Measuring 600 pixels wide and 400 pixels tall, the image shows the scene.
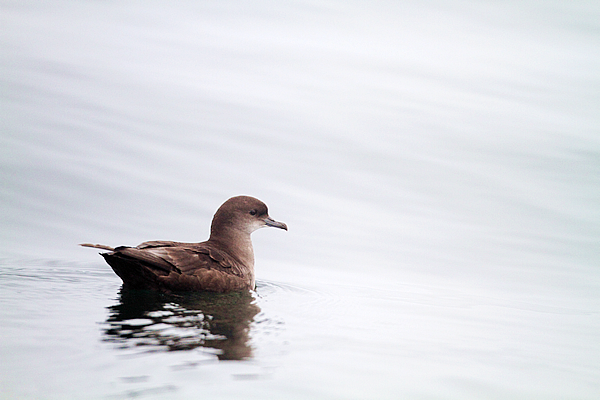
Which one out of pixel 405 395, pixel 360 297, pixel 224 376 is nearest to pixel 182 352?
pixel 224 376

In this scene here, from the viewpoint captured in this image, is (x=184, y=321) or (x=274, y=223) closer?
(x=184, y=321)

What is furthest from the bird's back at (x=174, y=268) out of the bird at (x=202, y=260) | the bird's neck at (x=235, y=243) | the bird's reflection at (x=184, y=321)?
the bird's neck at (x=235, y=243)

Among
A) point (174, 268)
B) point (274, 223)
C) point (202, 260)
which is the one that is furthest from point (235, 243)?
point (174, 268)

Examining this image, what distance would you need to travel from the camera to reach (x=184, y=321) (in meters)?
5.18

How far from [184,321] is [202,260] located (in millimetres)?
1544

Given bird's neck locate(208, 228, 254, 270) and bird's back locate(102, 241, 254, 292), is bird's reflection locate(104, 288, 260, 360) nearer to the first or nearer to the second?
bird's back locate(102, 241, 254, 292)

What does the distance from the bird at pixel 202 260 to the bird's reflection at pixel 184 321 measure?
122 millimetres

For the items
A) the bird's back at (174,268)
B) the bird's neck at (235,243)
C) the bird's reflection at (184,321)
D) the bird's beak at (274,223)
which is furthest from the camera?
the bird's beak at (274,223)

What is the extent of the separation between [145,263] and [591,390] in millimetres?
3892

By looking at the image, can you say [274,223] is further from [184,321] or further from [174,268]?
[184,321]

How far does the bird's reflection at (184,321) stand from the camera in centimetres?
445

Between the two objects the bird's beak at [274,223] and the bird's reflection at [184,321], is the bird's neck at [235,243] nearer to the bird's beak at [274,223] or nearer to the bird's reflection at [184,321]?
the bird's beak at [274,223]

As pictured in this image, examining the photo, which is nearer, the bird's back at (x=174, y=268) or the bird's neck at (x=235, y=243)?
the bird's back at (x=174, y=268)

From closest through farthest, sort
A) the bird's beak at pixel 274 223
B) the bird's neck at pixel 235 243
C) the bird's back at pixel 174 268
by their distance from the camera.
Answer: the bird's back at pixel 174 268 < the bird's neck at pixel 235 243 < the bird's beak at pixel 274 223
